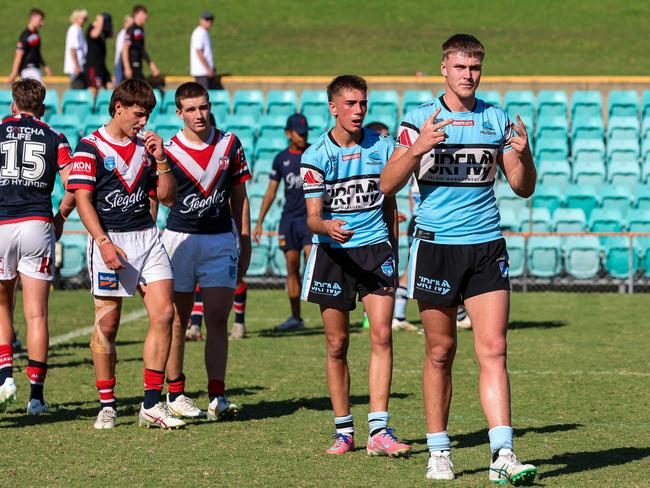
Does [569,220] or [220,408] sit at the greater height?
[569,220]

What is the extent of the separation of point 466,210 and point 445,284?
400mm

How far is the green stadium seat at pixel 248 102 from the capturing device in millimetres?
22250

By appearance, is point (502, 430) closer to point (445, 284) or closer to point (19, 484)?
point (445, 284)

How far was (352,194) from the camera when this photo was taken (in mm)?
7254

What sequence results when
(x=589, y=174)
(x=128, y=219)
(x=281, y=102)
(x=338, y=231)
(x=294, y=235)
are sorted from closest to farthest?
(x=338, y=231), (x=128, y=219), (x=294, y=235), (x=589, y=174), (x=281, y=102)

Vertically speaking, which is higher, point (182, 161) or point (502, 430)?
point (182, 161)

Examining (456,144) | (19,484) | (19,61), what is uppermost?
(19,61)

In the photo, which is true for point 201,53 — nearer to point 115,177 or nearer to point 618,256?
point 618,256

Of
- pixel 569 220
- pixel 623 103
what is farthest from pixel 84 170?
pixel 623 103

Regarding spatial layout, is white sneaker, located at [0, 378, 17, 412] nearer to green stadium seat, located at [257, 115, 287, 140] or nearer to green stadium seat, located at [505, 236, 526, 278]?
green stadium seat, located at [505, 236, 526, 278]

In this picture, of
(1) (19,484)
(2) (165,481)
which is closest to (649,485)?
(2) (165,481)

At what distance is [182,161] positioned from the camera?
823 centimetres

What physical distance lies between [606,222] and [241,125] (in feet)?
21.5

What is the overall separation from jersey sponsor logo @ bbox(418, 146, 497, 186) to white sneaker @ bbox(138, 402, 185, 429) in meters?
2.66
